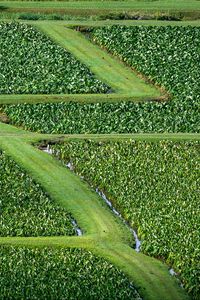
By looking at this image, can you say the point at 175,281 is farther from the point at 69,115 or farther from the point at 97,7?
the point at 97,7

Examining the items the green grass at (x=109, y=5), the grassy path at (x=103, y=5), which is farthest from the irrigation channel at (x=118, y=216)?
the green grass at (x=109, y=5)

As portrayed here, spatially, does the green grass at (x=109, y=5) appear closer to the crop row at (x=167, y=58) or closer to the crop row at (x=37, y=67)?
the crop row at (x=167, y=58)

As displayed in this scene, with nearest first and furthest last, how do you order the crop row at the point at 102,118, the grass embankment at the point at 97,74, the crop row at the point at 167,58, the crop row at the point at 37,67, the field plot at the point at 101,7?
the crop row at the point at 102,118, the crop row at the point at 167,58, the grass embankment at the point at 97,74, the crop row at the point at 37,67, the field plot at the point at 101,7

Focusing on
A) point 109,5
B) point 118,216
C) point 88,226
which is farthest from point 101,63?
point 88,226

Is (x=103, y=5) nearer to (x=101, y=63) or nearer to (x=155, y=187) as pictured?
(x=101, y=63)

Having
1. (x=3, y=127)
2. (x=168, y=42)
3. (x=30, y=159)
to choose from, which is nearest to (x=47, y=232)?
(x=30, y=159)
